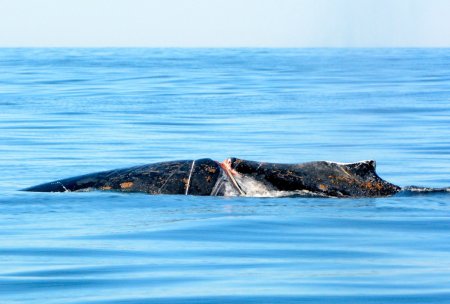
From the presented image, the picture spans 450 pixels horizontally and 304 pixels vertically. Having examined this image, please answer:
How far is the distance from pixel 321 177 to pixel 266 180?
2.00ft

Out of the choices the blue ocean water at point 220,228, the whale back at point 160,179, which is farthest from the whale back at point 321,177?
the whale back at point 160,179

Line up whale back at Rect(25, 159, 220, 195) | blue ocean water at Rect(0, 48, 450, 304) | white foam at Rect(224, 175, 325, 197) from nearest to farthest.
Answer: blue ocean water at Rect(0, 48, 450, 304) < white foam at Rect(224, 175, 325, 197) < whale back at Rect(25, 159, 220, 195)

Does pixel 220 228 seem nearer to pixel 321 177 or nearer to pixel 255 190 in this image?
pixel 255 190

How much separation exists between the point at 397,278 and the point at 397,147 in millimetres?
12055

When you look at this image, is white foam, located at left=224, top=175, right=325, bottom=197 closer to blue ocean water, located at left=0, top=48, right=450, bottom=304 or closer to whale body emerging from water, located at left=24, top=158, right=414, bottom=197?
whale body emerging from water, located at left=24, top=158, right=414, bottom=197

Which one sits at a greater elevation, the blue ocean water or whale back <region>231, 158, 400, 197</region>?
whale back <region>231, 158, 400, 197</region>

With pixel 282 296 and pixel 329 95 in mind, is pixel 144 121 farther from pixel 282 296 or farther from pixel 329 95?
pixel 282 296

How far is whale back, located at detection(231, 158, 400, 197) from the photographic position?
13.4 metres

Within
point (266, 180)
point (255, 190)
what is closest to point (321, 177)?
point (266, 180)

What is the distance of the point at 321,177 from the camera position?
13.5 m

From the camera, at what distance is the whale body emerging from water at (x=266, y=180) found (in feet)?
43.9

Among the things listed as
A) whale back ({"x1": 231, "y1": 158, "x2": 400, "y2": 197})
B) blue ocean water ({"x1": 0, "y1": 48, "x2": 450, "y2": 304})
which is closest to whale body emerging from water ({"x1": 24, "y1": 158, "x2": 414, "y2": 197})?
whale back ({"x1": 231, "y1": 158, "x2": 400, "y2": 197})

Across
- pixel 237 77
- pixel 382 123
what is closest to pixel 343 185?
pixel 382 123

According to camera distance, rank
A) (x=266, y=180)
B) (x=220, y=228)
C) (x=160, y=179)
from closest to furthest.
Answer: (x=220, y=228) < (x=266, y=180) < (x=160, y=179)
